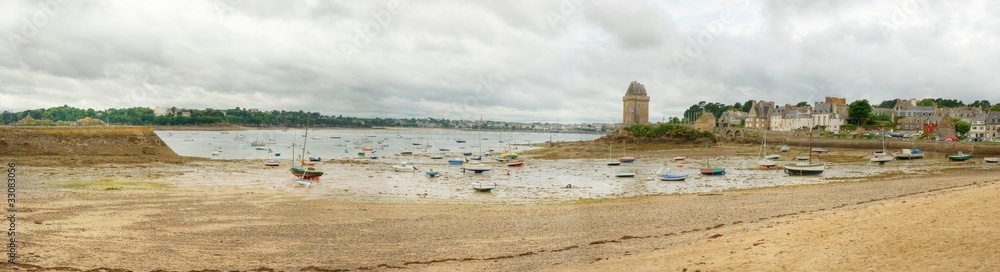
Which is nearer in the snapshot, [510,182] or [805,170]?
[510,182]

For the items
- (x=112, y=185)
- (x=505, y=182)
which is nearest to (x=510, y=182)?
(x=505, y=182)

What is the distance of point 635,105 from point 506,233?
393ft

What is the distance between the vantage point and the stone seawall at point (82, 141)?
53094mm

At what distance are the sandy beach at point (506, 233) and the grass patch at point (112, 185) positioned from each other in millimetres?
2244

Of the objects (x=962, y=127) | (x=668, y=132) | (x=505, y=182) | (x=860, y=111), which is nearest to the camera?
(x=505, y=182)

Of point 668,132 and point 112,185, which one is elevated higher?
point 668,132

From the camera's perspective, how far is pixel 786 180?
40406 mm

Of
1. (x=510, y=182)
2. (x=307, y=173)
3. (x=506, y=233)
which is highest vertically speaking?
(x=506, y=233)

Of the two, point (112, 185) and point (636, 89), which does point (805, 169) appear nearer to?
point (112, 185)

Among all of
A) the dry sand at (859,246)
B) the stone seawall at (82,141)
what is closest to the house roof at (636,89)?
the stone seawall at (82,141)

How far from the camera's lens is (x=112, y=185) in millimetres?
32188

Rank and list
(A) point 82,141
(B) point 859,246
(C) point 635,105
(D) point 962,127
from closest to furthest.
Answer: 1. (B) point 859,246
2. (A) point 82,141
3. (D) point 962,127
4. (C) point 635,105

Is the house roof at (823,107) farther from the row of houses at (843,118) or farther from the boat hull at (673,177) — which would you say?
the boat hull at (673,177)

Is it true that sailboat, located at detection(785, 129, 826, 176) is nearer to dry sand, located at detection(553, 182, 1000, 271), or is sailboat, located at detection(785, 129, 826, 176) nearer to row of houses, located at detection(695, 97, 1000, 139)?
dry sand, located at detection(553, 182, 1000, 271)
